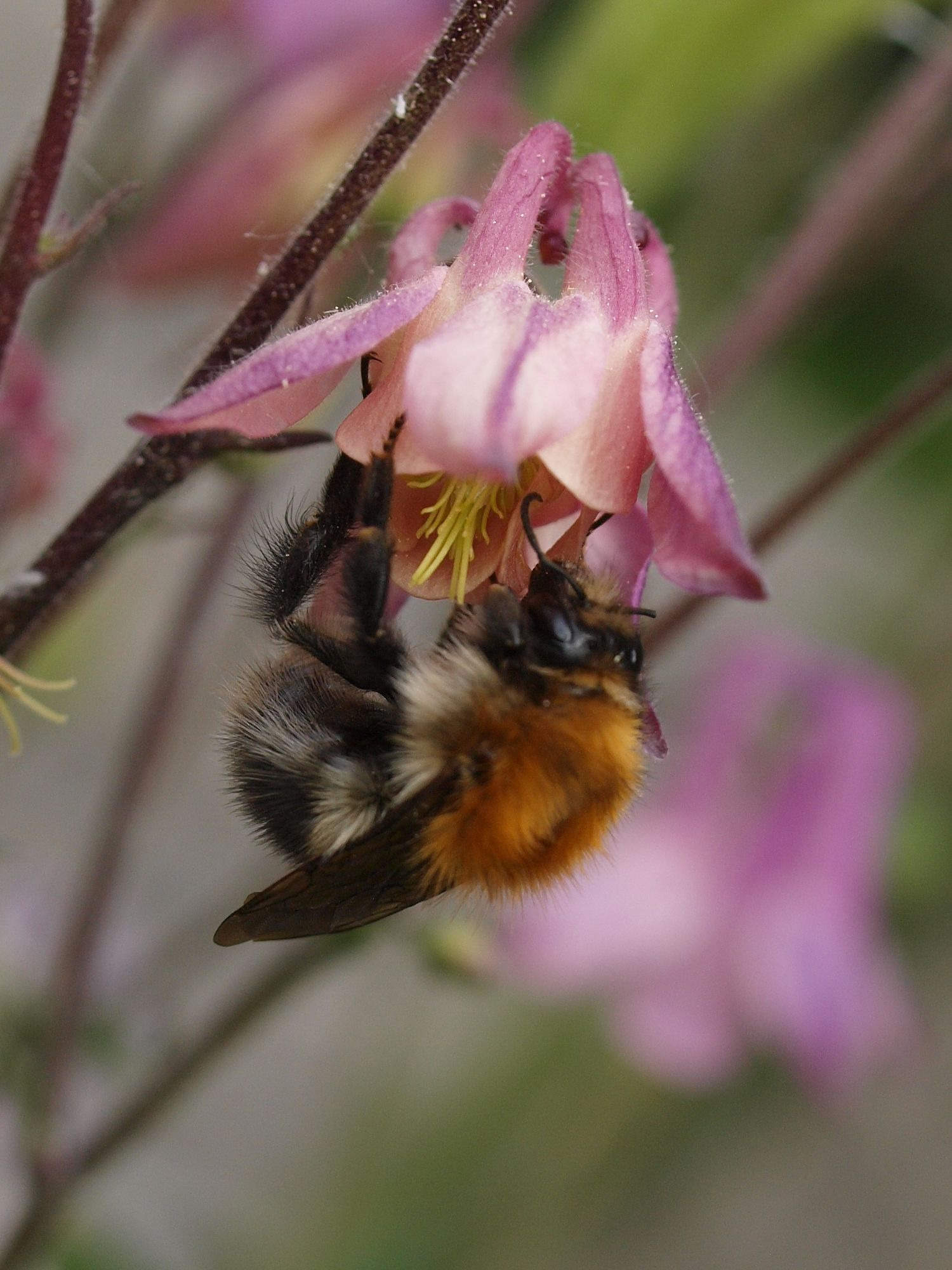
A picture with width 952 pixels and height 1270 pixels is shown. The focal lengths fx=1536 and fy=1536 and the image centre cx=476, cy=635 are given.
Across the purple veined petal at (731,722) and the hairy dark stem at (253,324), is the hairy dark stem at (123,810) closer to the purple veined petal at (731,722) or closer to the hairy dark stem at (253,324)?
the hairy dark stem at (253,324)

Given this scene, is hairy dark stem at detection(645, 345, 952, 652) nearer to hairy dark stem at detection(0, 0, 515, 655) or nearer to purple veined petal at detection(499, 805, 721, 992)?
hairy dark stem at detection(0, 0, 515, 655)

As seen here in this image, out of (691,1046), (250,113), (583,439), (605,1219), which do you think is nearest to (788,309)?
(250,113)

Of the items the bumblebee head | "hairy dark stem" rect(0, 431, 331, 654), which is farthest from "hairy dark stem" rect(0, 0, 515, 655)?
the bumblebee head

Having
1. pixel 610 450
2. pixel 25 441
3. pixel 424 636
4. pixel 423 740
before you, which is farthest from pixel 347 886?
pixel 424 636

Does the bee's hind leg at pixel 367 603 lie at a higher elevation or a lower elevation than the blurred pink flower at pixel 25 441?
higher

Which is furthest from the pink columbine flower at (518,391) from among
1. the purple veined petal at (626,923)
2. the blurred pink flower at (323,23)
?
the purple veined petal at (626,923)
